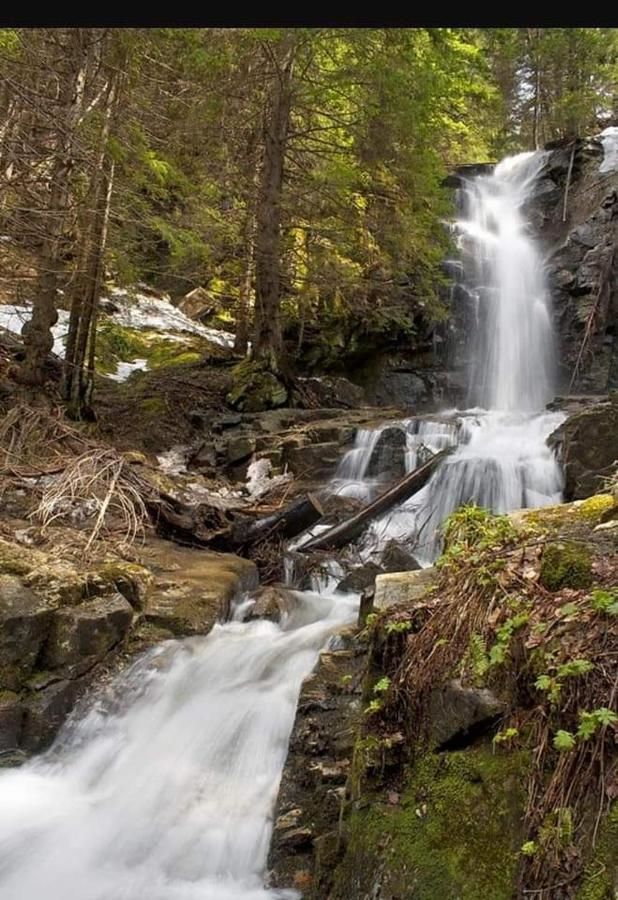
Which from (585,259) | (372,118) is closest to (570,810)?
(372,118)

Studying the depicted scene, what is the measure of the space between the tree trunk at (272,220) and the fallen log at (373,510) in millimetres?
5329

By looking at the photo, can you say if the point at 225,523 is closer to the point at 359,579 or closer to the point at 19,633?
the point at 359,579

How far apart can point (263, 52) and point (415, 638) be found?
40.6ft

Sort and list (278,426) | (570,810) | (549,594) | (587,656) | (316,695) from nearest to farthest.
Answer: (570,810) → (587,656) → (549,594) → (316,695) → (278,426)

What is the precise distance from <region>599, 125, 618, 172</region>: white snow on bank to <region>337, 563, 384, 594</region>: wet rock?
17566mm

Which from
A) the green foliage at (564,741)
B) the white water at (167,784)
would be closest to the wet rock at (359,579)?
the white water at (167,784)

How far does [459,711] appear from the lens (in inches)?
106

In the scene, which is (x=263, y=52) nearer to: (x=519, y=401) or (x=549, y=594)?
(x=519, y=401)

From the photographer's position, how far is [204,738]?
444cm

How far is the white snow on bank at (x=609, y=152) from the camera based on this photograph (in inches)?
770

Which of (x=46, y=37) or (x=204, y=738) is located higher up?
(x=46, y=37)

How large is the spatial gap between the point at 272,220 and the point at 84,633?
9871 millimetres

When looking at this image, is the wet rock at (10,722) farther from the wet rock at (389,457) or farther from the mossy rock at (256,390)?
the mossy rock at (256,390)

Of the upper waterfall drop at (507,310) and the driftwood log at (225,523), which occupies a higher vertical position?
the upper waterfall drop at (507,310)
